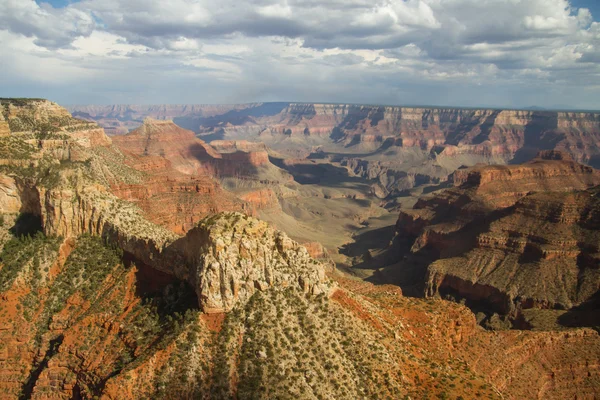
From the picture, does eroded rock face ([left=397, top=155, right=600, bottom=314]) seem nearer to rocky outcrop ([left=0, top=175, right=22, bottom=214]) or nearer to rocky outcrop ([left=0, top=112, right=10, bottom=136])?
rocky outcrop ([left=0, top=175, right=22, bottom=214])

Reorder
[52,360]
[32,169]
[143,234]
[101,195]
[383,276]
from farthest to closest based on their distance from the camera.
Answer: [383,276], [32,169], [101,195], [143,234], [52,360]

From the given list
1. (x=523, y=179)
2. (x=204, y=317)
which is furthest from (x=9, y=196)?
(x=523, y=179)

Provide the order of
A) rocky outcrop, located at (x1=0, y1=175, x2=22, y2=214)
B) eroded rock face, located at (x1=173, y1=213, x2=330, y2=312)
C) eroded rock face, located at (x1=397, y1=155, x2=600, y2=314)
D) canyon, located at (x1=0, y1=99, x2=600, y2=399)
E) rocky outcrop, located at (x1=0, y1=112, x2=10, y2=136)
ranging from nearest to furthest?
1. canyon, located at (x1=0, y1=99, x2=600, y2=399)
2. eroded rock face, located at (x1=173, y1=213, x2=330, y2=312)
3. rocky outcrop, located at (x1=0, y1=175, x2=22, y2=214)
4. rocky outcrop, located at (x1=0, y1=112, x2=10, y2=136)
5. eroded rock face, located at (x1=397, y1=155, x2=600, y2=314)

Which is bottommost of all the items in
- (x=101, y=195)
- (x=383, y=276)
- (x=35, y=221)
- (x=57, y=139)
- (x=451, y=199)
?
(x=383, y=276)

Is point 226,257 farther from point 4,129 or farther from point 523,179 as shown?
point 523,179

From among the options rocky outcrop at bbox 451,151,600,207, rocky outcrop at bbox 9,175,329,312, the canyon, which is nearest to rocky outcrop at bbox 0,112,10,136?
the canyon

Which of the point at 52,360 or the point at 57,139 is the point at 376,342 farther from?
the point at 57,139

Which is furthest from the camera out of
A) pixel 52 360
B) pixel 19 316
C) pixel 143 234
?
pixel 143 234

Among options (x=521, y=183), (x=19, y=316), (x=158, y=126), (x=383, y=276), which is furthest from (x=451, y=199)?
(x=158, y=126)
